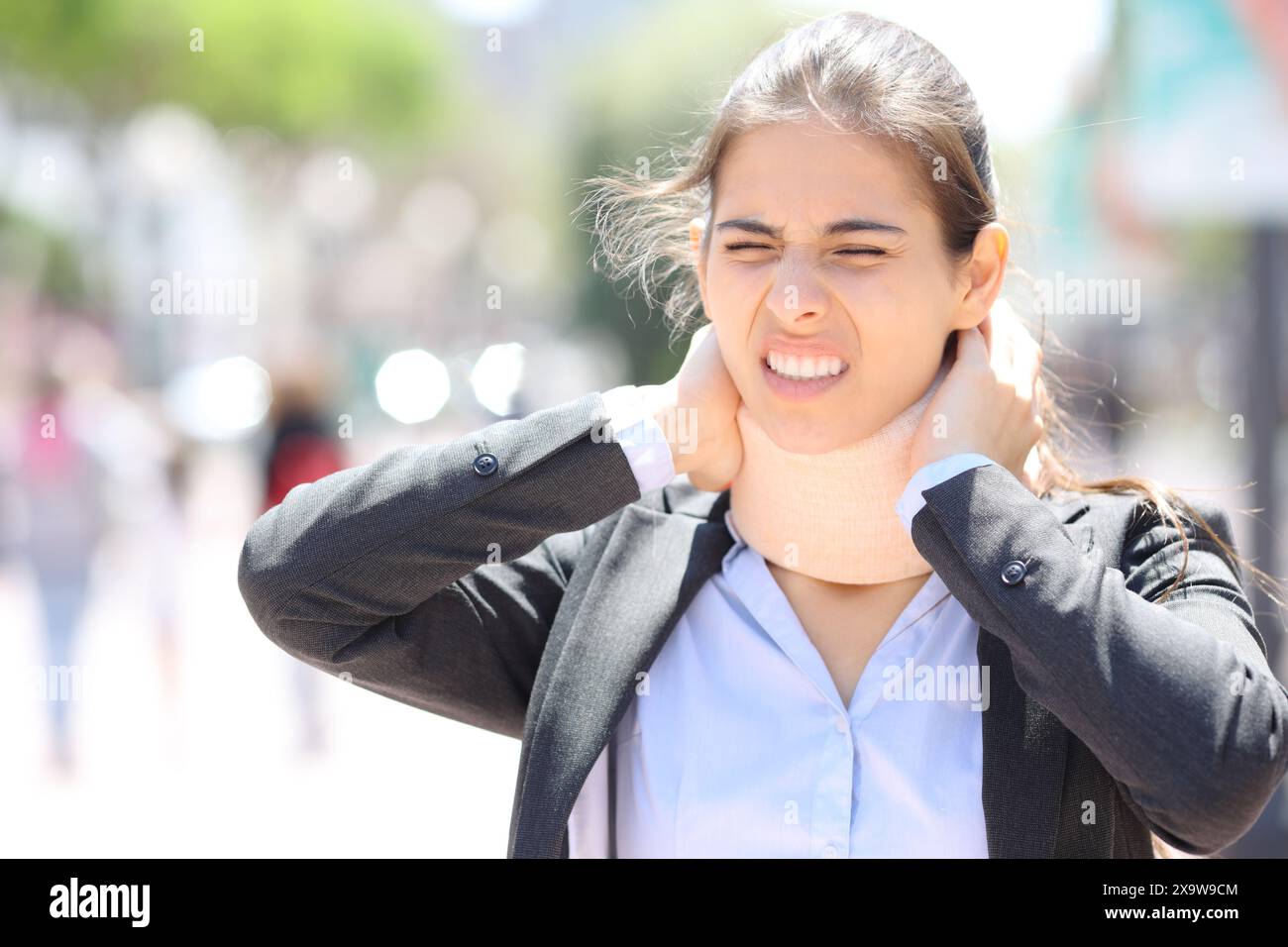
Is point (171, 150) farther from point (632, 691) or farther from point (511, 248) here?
point (632, 691)

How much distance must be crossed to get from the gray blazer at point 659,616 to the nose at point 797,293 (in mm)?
330

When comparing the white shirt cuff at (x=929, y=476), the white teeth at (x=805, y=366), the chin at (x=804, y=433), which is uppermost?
the white teeth at (x=805, y=366)

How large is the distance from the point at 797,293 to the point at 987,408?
351mm

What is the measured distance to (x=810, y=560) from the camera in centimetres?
233

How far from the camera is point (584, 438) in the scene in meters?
2.25

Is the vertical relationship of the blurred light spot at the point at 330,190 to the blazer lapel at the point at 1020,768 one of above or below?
above

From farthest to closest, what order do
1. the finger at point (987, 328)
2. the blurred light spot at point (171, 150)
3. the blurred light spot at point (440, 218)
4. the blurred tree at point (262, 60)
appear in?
the blurred light spot at point (440, 218), the blurred light spot at point (171, 150), the blurred tree at point (262, 60), the finger at point (987, 328)

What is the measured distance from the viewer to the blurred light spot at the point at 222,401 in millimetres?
9586

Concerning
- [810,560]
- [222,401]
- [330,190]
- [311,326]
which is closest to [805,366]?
[810,560]

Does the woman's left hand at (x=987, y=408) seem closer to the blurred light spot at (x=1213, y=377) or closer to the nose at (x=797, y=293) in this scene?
the nose at (x=797, y=293)

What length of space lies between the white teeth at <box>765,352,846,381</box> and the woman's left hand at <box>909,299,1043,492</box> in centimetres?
17

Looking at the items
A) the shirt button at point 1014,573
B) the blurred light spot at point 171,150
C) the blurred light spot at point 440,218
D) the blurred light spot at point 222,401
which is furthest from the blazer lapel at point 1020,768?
the blurred light spot at point 440,218
